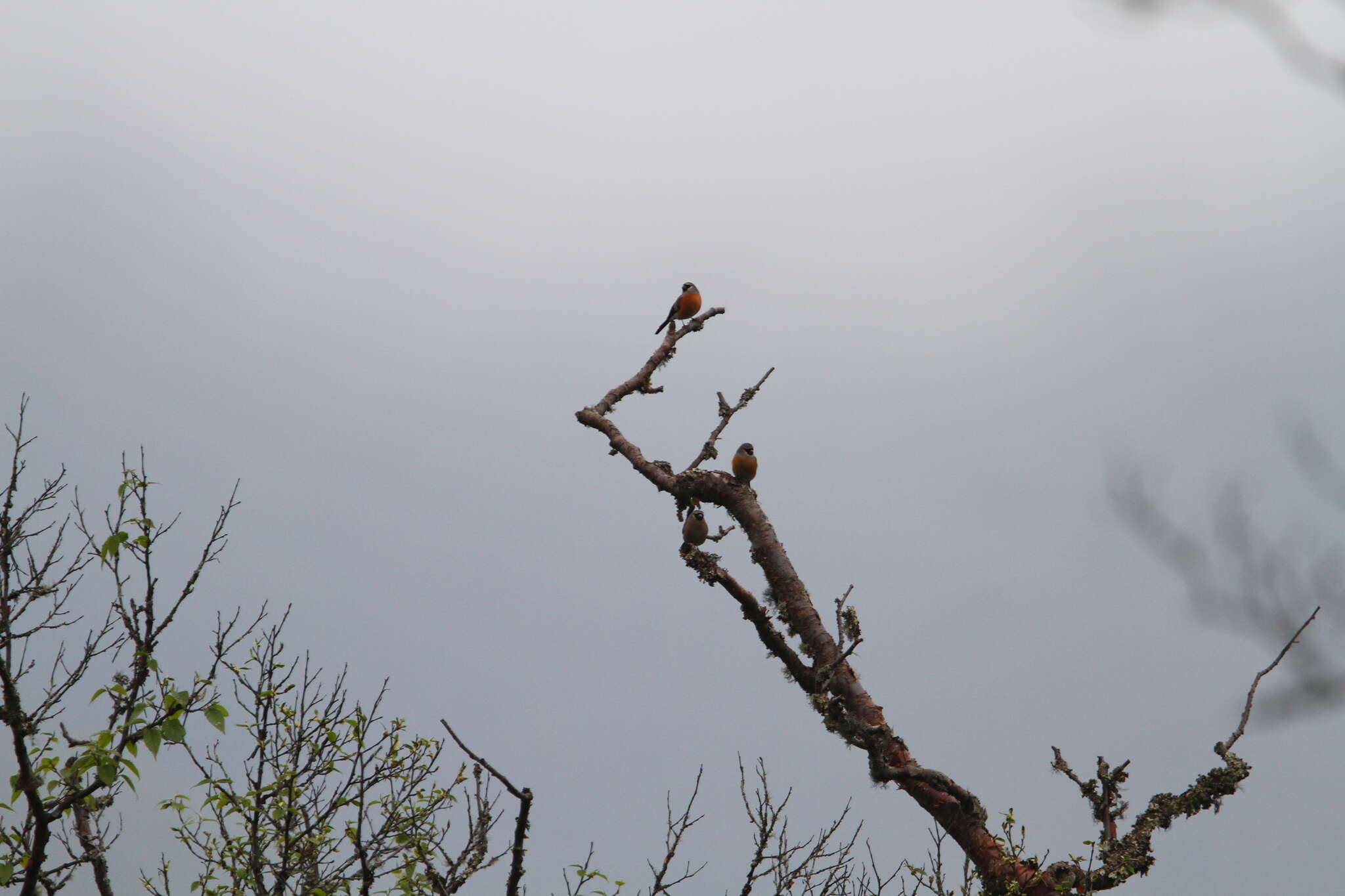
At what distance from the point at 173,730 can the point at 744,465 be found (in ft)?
12.6

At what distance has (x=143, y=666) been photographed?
4672 millimetres

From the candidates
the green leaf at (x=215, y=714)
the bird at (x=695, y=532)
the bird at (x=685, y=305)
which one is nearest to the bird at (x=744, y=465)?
the bird at (x=695, y=532)

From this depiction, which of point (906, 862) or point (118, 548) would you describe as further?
point (906, 862)

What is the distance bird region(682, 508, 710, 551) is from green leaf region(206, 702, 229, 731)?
312 centimetres

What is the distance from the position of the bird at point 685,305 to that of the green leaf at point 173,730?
5.80 m

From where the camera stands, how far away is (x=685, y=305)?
9070 millimetres

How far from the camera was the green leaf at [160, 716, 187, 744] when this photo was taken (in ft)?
12.9

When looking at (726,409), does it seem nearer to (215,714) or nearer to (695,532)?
(695,532)

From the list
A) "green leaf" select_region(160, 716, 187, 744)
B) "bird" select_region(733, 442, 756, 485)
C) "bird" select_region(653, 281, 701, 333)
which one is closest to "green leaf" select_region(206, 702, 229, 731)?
"green leaf" select_region(160, 716, 187, 744)

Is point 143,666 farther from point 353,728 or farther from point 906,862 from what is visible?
point 906,862

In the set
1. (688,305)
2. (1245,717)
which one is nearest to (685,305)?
(688,305)

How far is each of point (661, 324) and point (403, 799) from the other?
4.66 meters

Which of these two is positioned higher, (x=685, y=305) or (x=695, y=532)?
(x=685, y=305)

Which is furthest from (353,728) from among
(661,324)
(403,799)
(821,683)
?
(661,324)
